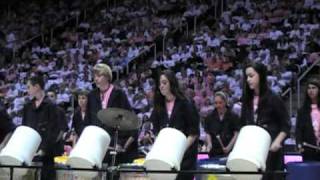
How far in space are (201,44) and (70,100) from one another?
4.36m

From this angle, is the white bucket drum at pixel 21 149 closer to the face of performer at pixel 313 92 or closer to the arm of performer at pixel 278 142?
the arm of performer at pixel 278 142

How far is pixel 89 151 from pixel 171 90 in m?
0.91

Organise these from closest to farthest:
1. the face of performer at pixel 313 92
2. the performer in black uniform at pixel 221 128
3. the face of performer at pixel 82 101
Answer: the face of performer at pixel 313 92, the performer in black uniform at pixel 221 128, the face of performer at pixel 82 101

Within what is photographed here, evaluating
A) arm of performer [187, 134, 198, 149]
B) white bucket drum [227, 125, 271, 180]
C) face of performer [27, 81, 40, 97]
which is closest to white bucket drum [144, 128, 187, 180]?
arm of performer [187, 134, 198, 149]

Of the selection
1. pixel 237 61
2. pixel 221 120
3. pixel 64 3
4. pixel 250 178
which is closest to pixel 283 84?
pixel 237 61

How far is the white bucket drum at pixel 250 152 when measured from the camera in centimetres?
497

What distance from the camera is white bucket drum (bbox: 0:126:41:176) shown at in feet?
19.4

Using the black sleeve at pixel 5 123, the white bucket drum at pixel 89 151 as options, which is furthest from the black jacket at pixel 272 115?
the black sleeve at pixel 5 123

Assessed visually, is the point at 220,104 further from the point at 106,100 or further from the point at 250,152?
the point at 250,152

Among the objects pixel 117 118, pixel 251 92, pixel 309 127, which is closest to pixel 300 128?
pixel 309 127

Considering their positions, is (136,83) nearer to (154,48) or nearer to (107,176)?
(154,48)

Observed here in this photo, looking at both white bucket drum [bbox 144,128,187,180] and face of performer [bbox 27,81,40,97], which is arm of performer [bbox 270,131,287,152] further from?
face of performer [bbox 27,81,40,97]

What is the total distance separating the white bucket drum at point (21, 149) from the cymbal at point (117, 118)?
0.66 metres

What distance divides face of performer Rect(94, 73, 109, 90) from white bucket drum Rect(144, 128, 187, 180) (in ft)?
4.13
